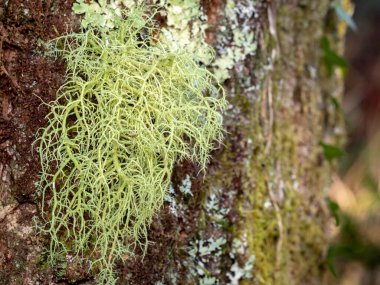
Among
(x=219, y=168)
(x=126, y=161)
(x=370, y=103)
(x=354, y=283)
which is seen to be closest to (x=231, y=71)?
(x=219, y=168)

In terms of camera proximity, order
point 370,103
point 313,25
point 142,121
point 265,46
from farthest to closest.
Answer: point 370,103
point 313,25
point 265,46
point 142,121

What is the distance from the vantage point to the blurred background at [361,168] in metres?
3.06

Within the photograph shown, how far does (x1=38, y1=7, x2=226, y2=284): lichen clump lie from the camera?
99 cm

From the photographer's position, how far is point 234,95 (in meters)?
1.23

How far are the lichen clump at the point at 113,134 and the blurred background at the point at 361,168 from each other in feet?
4.50

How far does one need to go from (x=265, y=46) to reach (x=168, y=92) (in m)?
0.34

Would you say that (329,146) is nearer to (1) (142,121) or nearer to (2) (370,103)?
(1) (142,121)

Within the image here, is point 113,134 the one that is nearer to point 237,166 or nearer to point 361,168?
point 237,166

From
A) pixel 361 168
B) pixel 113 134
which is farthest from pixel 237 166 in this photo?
pixel 361 168

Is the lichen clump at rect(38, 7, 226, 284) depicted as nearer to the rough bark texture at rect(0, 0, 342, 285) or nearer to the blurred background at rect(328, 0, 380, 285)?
the rough bark texture at rect(0, 0, 342, 285)

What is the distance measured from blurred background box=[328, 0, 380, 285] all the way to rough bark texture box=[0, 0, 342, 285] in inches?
32.5

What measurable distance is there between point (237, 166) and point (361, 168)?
226 centimetres

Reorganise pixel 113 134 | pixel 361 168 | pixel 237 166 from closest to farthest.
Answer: pixel 113 134 → pixel 237 166 → pixel 361 168

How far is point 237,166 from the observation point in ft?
4.10
